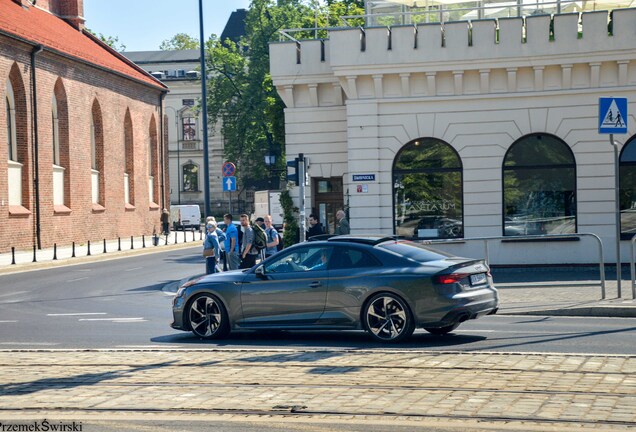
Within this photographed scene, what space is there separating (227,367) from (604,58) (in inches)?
660

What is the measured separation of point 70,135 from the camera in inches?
1964

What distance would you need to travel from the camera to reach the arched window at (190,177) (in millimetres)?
102800

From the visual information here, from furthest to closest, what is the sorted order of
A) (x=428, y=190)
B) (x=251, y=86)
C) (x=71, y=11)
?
1. (x=251, y=86)
2. (x=71, y=11)
3. (x=428, y=190)

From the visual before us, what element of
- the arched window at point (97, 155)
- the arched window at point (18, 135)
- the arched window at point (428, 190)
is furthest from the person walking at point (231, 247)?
Answer: the arched window at point (97, 155)

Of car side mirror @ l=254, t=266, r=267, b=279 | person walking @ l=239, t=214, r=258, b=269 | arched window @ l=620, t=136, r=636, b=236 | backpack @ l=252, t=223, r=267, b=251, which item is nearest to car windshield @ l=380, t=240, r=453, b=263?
car side mirror @ l=254, t=266, r=267, b=279

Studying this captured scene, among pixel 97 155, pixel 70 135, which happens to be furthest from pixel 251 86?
pixel 70 135

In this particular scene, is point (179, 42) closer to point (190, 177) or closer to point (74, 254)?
point (190, 177)

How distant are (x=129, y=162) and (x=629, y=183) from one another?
129 feet

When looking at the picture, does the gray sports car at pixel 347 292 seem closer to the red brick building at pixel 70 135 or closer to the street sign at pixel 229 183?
the street sign at pixel 229 183

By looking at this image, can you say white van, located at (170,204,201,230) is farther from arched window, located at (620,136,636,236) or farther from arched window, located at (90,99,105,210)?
arched window, located at (620,136,636,236)

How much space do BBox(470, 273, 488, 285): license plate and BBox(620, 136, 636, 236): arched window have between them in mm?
12722

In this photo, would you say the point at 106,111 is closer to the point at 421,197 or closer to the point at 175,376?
the point at 421,197

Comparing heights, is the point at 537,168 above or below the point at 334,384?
above

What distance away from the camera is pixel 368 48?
25953 mm
